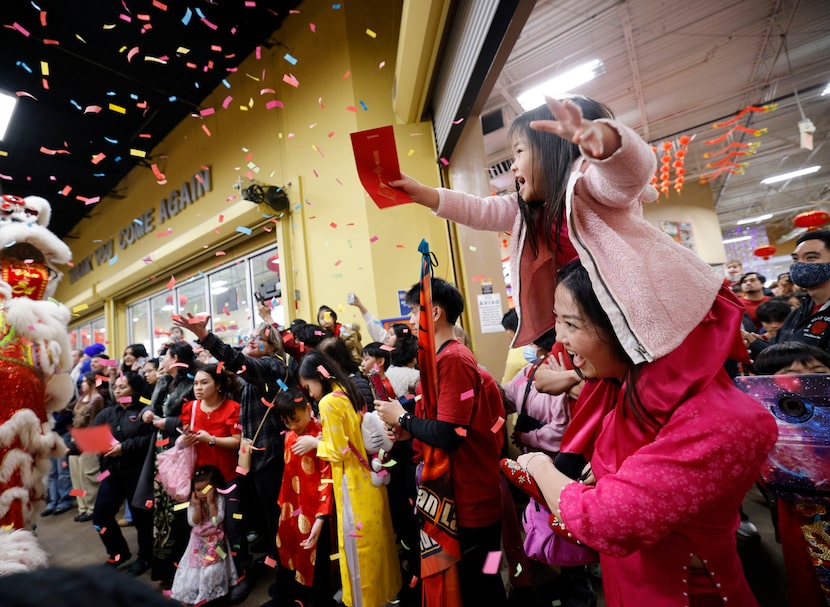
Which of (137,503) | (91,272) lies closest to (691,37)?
(137,503)

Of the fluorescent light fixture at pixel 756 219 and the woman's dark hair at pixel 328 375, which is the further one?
the fluorescent light fixture at pixel 756 219

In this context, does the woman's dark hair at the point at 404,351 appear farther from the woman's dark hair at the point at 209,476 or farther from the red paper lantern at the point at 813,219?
the red paper lantern at the point at 813,219

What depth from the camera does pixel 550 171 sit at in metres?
0.97

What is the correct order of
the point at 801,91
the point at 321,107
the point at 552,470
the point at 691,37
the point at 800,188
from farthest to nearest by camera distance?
the point at 800,188
the point at 801,91
the point at 691,37
the point at 321,107
the point at 552,470

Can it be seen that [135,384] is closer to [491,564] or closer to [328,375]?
[328,375]

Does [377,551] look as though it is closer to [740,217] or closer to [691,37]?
[691,37]

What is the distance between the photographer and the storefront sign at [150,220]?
254 inches

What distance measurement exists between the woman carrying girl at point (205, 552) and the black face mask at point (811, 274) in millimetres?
3939

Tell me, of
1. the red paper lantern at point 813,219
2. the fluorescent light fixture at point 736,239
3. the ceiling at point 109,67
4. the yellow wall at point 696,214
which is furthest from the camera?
the fluorescent light fixture at point 736,239

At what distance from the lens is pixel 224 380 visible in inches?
119

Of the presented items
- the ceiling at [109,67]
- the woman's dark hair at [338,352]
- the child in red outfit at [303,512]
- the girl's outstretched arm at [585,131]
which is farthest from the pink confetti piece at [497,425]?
the ceiling at [109,67]

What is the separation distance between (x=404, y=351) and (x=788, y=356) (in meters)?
2.16

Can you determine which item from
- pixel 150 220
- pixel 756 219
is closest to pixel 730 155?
pixel 756 219

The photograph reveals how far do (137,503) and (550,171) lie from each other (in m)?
3.66
